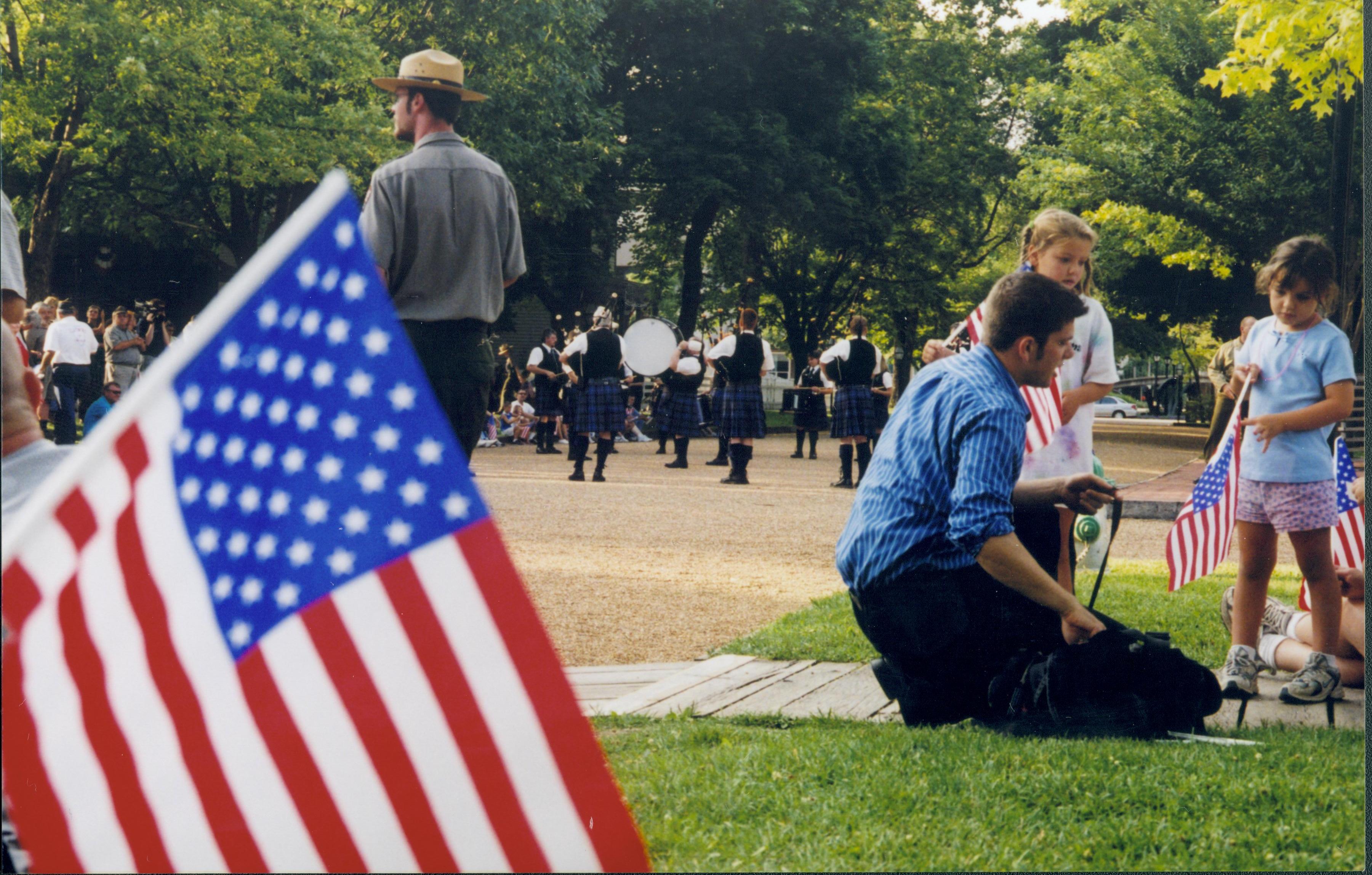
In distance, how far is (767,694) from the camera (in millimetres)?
4816

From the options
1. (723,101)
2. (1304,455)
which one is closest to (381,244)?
(1304,455)

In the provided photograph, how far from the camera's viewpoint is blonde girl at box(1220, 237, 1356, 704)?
468 cm

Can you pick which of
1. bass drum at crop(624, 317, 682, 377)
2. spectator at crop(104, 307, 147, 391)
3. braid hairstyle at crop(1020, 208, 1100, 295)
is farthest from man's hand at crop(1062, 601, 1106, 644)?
spectator at crop(104, 307, 147, 391)

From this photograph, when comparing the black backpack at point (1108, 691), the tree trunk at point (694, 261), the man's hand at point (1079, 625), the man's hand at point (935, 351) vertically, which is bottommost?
the black backpack at point (1108, 691)

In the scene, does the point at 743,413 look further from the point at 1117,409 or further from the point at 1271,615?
the point at 1117,409

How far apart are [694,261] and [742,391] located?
692 inches

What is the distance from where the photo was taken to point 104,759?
4.12 ft

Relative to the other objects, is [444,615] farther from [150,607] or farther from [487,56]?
[487,56]

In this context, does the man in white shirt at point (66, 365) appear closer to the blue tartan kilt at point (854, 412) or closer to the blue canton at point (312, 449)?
the blue tartan kilt at point (854, 412)

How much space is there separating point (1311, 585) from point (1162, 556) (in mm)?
4337

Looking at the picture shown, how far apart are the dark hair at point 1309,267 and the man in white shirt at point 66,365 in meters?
14.9

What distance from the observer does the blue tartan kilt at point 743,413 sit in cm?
1547

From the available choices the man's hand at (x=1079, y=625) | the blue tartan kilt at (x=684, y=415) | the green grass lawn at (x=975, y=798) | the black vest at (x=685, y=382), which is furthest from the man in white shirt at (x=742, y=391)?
the man's hand at (x=1079, y=625)

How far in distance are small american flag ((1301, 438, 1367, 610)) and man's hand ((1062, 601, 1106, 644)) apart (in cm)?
204
